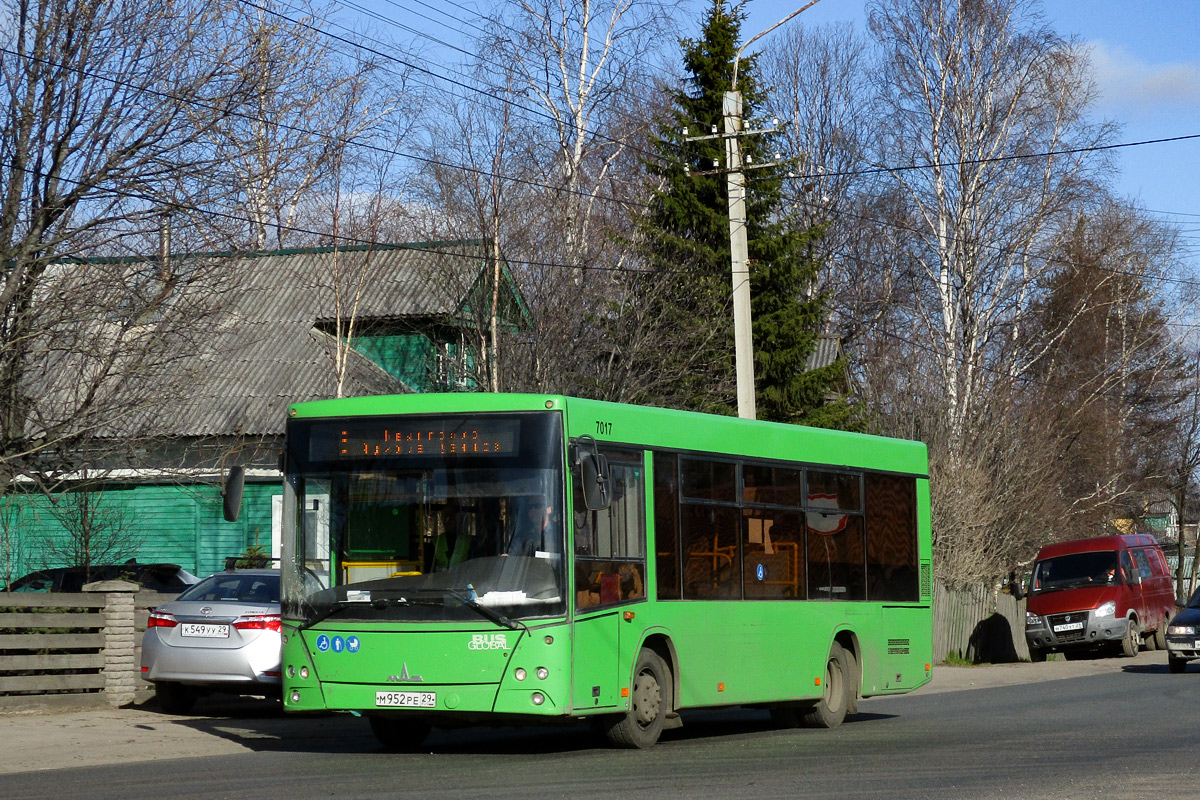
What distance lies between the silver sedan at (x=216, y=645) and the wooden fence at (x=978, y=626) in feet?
58.6

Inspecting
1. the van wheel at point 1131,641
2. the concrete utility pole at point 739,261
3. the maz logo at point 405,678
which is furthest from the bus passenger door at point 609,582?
the van wheel at point 1131,641

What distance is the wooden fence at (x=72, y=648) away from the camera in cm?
1598

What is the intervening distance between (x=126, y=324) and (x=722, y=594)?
8491 mm

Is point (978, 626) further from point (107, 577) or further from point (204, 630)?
point (204, 630)

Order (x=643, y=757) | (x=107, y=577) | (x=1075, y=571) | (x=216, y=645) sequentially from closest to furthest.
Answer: (x=643, y=757) < (x=216, y=645) < (x=107, y=577) < (x=1075, y=571)

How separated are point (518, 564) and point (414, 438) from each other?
1348 mm

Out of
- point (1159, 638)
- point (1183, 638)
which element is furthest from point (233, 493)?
point (1159, 638)

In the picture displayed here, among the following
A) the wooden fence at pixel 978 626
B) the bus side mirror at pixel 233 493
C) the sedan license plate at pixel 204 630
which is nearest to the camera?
the bus side mirror at pixel 233 493

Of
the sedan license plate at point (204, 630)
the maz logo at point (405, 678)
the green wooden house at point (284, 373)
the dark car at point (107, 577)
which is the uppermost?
the green wooden house at point (284, 373)

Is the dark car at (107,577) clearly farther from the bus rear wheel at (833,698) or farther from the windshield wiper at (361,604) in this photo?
the windshield wiper at (361,604)

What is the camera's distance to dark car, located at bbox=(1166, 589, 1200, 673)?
24422mm

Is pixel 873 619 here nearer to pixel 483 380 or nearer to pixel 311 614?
pixel 311 614

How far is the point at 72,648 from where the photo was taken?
1656 centimetres

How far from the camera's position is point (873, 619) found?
634 inches
